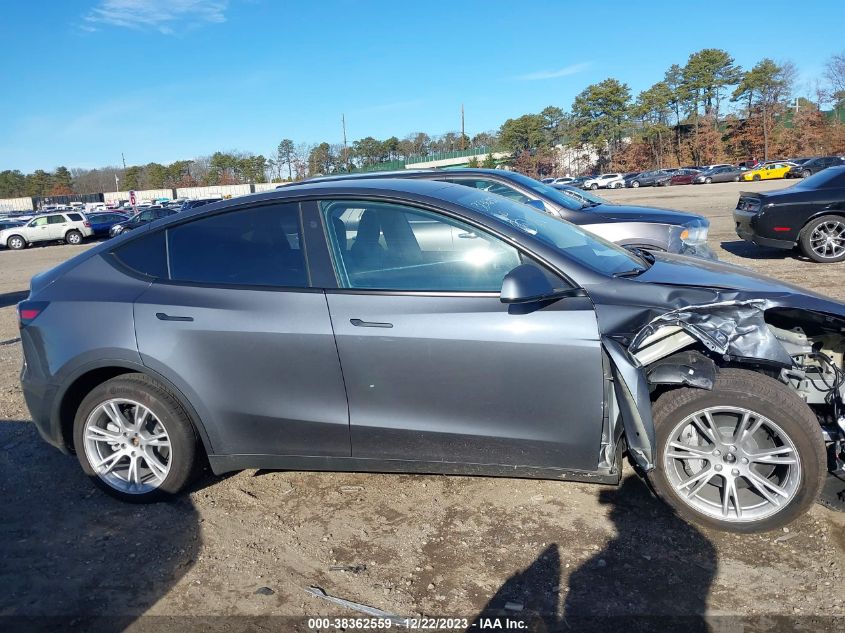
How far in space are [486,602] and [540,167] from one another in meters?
83.5

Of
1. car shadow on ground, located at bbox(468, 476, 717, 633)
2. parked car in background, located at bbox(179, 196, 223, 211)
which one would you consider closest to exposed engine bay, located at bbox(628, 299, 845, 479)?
car shadow on ground, located at bbox(468, 476, 717, 633)

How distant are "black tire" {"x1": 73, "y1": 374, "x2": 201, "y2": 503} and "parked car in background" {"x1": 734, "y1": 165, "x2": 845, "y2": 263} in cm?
954

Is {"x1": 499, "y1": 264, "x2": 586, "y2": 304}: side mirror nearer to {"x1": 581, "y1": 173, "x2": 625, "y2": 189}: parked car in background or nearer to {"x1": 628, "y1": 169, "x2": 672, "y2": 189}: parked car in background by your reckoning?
{"x1": 628, "y1": 169, "x2": 672, "y2": 189}: parked car in background

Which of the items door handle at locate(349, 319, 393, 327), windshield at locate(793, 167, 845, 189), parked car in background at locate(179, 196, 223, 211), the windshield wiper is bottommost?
door handle at locate(349, 319, 393, 327)

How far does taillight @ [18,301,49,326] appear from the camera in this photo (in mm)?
3711

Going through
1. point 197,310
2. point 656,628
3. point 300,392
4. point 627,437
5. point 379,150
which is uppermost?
point 379,150

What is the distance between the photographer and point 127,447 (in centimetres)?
370

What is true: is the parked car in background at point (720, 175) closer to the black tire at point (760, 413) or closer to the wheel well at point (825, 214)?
the wheel well at point (825, 214)

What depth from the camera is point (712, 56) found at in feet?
243

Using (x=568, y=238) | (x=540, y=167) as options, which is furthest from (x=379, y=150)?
(x=568, y=238)

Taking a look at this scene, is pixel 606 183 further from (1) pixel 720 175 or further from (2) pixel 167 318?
(2) pixel 167 318

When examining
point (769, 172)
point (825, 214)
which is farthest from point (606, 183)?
point (825, 214)

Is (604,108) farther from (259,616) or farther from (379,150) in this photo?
(259,616)

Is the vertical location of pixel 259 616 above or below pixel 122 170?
below
